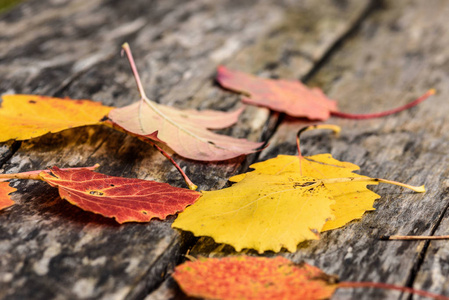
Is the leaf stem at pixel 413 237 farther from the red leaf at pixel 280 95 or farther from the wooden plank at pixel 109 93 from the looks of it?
the red leaf at pixel 280 95

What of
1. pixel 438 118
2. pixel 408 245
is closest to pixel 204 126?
pixel 408 245

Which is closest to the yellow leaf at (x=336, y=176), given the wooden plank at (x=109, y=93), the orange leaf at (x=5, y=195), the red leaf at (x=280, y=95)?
the wooden plank at (x=109, y=93)

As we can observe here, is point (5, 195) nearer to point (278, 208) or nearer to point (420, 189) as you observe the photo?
point (278, 208)

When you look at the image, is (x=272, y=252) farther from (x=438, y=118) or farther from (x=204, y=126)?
(x=438, y=118)

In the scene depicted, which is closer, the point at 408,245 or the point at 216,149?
the point at 408,245

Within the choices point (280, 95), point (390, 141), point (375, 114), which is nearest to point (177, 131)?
point (280, 95)

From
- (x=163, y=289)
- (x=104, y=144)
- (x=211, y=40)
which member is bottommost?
(x=163, y=289)
